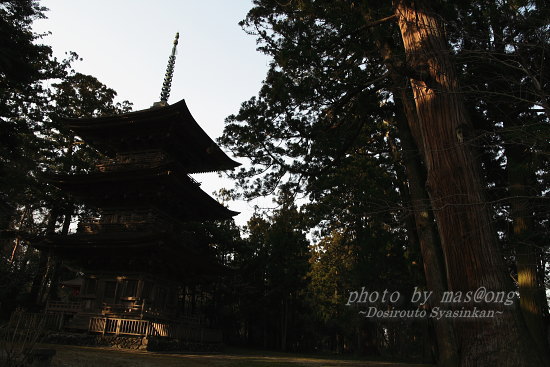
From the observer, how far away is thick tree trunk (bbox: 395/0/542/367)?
3.98 metres

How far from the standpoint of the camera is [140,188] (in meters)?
17.2

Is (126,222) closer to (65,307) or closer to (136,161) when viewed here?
(136,161)

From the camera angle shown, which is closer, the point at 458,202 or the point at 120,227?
the point at 458,202

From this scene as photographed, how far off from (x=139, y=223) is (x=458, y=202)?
49.6 feet

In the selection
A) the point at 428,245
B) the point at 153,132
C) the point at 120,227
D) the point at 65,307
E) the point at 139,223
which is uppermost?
the point at 153,132

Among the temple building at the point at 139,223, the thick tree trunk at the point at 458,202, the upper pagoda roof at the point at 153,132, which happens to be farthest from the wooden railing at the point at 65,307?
the thick tree trunk at the point at 458,202

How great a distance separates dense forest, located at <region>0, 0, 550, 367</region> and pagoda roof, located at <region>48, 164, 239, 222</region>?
412 cm

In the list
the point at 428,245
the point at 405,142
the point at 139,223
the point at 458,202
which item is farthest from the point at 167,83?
the point at 458,202

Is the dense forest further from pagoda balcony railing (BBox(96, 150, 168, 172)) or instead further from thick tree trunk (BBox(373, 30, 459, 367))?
pagoda balcony railing (BBox(96, 150, 168, 172))

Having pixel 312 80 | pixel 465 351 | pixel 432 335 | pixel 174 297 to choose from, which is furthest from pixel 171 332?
pixel 465 351

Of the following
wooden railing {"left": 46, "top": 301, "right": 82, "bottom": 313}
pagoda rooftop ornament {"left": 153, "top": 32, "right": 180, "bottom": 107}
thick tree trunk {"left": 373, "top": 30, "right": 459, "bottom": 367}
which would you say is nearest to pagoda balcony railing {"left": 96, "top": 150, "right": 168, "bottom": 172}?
pagoda rooftop ornament {"left": 153, "top": 32, "right": 180, "bottom": 107}

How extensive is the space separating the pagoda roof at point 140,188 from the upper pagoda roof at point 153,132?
2356 mm

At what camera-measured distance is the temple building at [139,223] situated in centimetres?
1559

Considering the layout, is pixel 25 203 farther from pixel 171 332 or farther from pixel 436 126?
pixel 436 126
